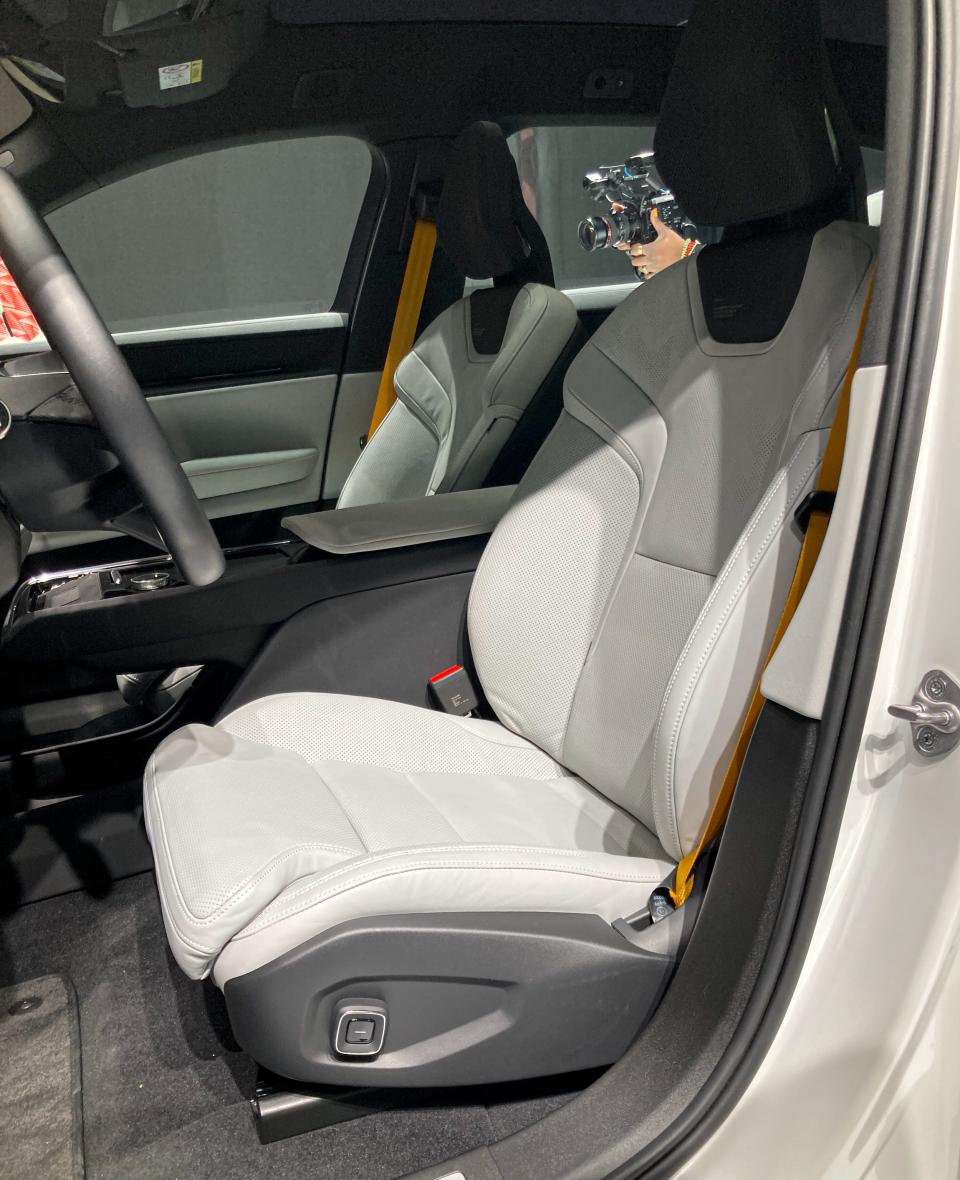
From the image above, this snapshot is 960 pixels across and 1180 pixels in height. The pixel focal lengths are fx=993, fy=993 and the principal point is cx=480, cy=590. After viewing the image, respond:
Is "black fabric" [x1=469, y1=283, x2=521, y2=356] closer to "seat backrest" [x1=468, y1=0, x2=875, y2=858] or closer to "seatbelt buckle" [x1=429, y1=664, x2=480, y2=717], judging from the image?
"seat backrest" [x1=468, y1=0, x2=875, y2=858]

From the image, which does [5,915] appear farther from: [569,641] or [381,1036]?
[569,641]

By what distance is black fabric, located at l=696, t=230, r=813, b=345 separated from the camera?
111 centimetres

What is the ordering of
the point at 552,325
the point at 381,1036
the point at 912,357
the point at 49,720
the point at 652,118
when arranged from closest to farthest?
the point at 912,357 → the point at 381,1036 → the point at 49,720 → the point at 552,325 → the point at 652,118

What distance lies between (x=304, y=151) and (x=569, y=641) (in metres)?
2.15

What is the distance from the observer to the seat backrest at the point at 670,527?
99 cm

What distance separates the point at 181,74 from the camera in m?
1.85

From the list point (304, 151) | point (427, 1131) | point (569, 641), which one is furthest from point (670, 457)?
point (304, 151)

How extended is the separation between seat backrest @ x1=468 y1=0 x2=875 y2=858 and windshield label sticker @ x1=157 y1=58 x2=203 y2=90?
1.03 m

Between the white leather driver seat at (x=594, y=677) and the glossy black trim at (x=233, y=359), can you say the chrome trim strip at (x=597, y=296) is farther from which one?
the white leather driver seat at (x=594, y=677)

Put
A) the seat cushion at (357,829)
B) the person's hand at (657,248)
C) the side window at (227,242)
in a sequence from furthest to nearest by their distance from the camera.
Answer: the side window at (227,242)
the person's hand at (657,248)
the seat cushion at (357,829)

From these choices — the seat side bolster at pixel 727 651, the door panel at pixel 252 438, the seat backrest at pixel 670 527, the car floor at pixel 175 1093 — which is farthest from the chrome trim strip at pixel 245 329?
the seat side bolster at pixel 727 651

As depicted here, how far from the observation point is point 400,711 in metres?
1.41

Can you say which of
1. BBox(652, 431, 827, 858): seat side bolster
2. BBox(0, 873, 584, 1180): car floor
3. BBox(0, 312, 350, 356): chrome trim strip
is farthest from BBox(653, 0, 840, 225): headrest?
BBox(0, 312, 350, 356): chrome trim strip

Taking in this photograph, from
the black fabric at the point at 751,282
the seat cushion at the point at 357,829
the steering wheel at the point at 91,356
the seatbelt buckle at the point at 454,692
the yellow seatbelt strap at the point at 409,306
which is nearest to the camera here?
the steering wheel at the point at 91,356
